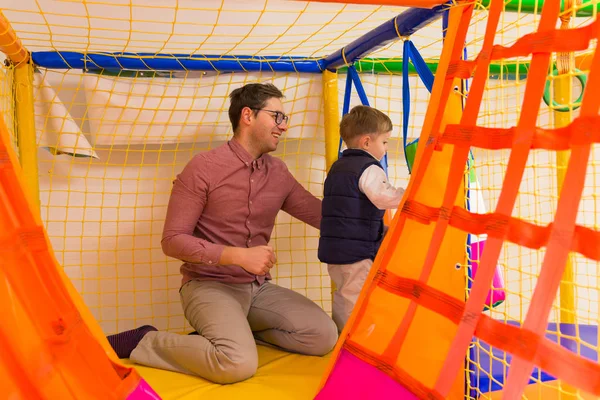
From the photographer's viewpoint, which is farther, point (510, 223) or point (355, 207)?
point (355, 207)

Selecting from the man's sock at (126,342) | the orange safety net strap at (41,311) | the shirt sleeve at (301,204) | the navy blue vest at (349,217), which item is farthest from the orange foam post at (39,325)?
the shirt sleeve at (301,204)

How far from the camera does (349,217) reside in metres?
1.65

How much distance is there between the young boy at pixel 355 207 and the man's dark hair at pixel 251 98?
256 millimetres

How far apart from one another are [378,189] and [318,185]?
0.58m

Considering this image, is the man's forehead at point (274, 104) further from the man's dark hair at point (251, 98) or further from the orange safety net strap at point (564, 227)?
the orange safety net strap at point (564, 227)

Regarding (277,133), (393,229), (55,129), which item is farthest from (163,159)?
(393,229)

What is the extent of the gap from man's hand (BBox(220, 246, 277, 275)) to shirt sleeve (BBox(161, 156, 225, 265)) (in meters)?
0.03

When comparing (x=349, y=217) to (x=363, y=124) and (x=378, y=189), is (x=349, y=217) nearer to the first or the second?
(x=378, y=189)

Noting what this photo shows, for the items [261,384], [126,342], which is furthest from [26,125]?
[261,384]

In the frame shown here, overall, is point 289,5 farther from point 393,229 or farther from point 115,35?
point 393,229

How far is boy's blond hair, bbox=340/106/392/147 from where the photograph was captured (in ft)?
5.57

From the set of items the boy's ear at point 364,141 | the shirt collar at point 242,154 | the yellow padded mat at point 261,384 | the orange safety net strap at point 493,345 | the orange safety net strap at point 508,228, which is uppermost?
the boy's ear at point 364,141

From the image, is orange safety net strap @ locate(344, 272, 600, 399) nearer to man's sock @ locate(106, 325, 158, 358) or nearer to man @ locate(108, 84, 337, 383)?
man @ locate(108, 84, 337, 383)

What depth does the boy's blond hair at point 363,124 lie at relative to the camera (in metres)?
1.70
